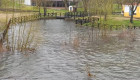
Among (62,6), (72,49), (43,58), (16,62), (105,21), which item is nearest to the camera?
(16,62)

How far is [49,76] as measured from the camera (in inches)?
768

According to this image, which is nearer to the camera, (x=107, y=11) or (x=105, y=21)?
(x=107, y=11)

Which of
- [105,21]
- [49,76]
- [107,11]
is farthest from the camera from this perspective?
[105,21]

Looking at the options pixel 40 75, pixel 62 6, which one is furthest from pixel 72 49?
pixel 62 6

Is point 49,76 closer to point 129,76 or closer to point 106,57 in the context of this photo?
point 129,76

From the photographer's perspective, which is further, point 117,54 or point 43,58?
point 117,54

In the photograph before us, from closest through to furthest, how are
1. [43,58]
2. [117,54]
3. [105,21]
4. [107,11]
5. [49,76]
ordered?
[49,76], [43,58], [117,54], [107,11], [105,21]

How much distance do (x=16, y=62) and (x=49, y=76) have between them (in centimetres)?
526

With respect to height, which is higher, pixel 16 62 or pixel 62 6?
pixel 62 6

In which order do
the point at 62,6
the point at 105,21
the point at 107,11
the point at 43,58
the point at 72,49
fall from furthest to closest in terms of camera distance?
the point at 62,6
the point at 105,21
the point at 107,11
the point at 72,49
the point at 43,58

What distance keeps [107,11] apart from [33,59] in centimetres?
2977

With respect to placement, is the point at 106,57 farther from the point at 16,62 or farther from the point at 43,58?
the point at 16,62

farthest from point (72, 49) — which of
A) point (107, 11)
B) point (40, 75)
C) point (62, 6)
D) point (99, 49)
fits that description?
point (62, 6)

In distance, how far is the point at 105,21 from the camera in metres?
54.8
